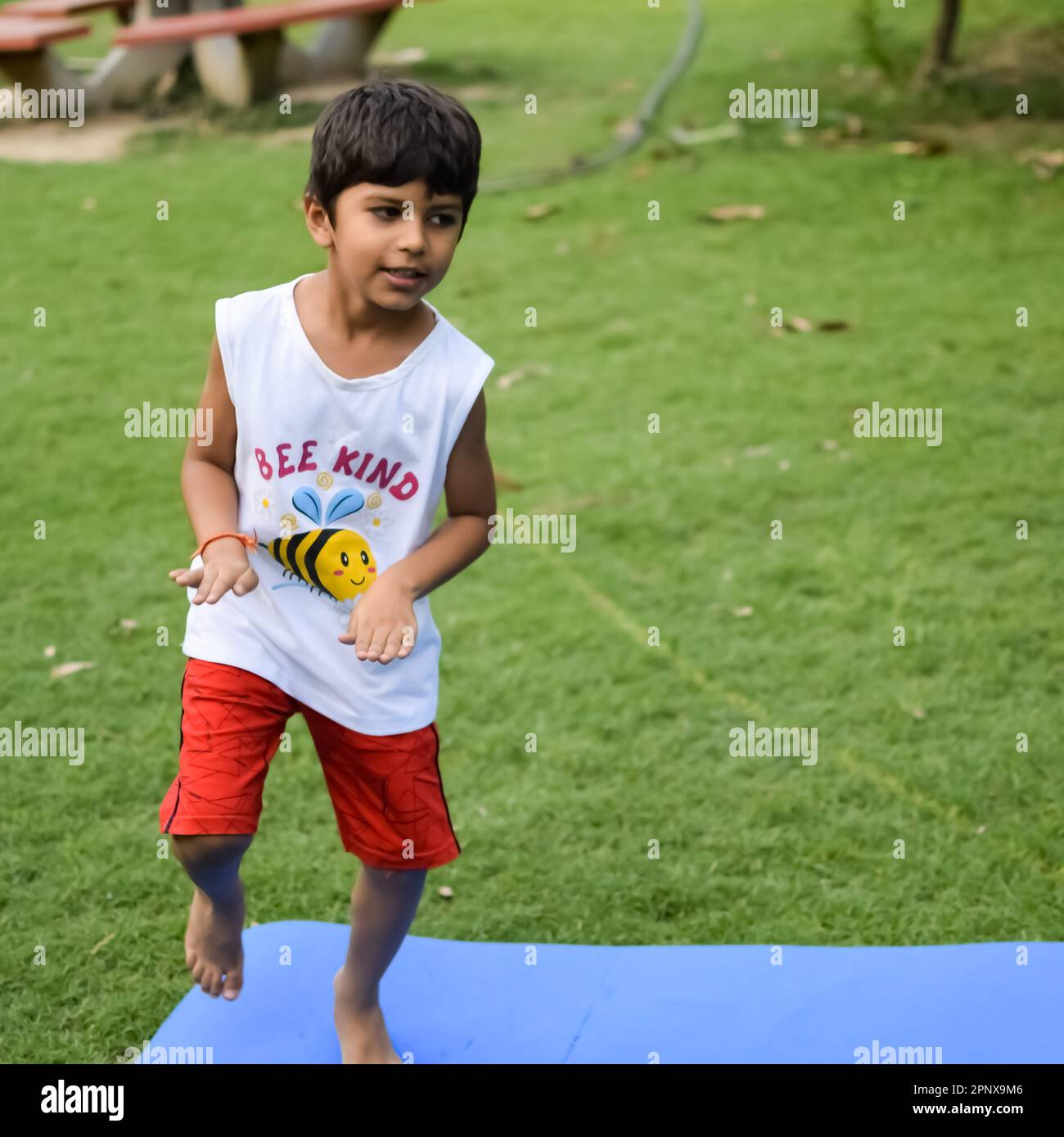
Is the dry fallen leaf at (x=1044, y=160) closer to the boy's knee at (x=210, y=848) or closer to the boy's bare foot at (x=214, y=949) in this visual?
the boy's bare foot at (x=214, y=949)

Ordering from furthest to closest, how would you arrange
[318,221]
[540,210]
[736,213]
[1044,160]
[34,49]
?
[34,49]
[1044,160]
[540,210]
[736,213]
[318,221]

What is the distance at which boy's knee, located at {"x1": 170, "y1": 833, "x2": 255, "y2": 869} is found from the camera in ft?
7.64

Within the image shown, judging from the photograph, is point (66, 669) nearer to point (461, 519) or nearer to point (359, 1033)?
point (359, 1033)

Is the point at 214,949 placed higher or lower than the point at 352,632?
lower

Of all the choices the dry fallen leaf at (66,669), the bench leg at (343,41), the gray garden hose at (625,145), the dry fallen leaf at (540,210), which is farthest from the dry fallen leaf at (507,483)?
the bench leg at (343,41)

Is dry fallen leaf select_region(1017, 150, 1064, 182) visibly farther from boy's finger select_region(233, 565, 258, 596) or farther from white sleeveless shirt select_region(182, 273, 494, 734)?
boy's finger select_region(233, 565, 258, 596)

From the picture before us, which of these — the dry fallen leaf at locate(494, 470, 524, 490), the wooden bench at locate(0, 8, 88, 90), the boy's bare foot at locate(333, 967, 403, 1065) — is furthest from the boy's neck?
the wooden bench at locate(0, 8, 88, 90)

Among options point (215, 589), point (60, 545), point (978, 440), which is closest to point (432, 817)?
point (215, 589)

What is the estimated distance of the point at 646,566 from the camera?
4.46m

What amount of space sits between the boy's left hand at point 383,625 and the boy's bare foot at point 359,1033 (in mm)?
765

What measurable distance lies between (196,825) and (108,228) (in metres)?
5.68

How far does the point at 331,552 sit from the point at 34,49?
759 cm

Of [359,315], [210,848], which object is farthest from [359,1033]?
[359,315]

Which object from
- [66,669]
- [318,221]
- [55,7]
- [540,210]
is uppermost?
[318,221]
